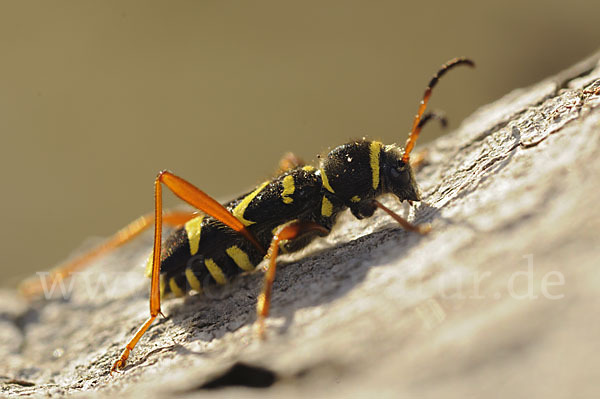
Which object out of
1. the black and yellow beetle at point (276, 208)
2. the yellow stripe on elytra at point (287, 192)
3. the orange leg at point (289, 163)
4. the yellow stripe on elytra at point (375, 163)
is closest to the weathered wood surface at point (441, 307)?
the black and yellow beetle at point (276, 208)

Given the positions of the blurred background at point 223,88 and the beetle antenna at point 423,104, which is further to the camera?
the blurred background at point 223,88

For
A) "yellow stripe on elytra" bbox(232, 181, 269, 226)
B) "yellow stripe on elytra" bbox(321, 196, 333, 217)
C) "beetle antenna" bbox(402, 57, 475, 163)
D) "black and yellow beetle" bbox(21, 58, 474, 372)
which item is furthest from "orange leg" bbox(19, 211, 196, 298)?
"beetle antenna" bbox(402, 57, 475, 163)

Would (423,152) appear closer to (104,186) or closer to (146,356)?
(146,356)

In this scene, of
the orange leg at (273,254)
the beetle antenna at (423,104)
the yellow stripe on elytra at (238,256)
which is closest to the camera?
the orange leg at (273,254)

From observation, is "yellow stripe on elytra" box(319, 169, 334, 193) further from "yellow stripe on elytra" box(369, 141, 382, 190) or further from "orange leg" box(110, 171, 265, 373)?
"orange leg" box(110, 171, 265, 373)

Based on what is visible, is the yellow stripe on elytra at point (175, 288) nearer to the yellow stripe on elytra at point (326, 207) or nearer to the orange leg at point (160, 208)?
the orange leg at point (160, 208)

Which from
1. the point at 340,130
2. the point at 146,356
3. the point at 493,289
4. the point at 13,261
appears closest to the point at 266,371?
the point at 493,289

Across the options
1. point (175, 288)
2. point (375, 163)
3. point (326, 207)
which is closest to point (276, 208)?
point (326, 207)

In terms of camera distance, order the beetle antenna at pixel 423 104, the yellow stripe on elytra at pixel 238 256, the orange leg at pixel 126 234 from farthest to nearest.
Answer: the orange leg at pixel 126 234, the yellow stripe on elytra at pixel 238 256, the beetle antenna at pixel 423 104
